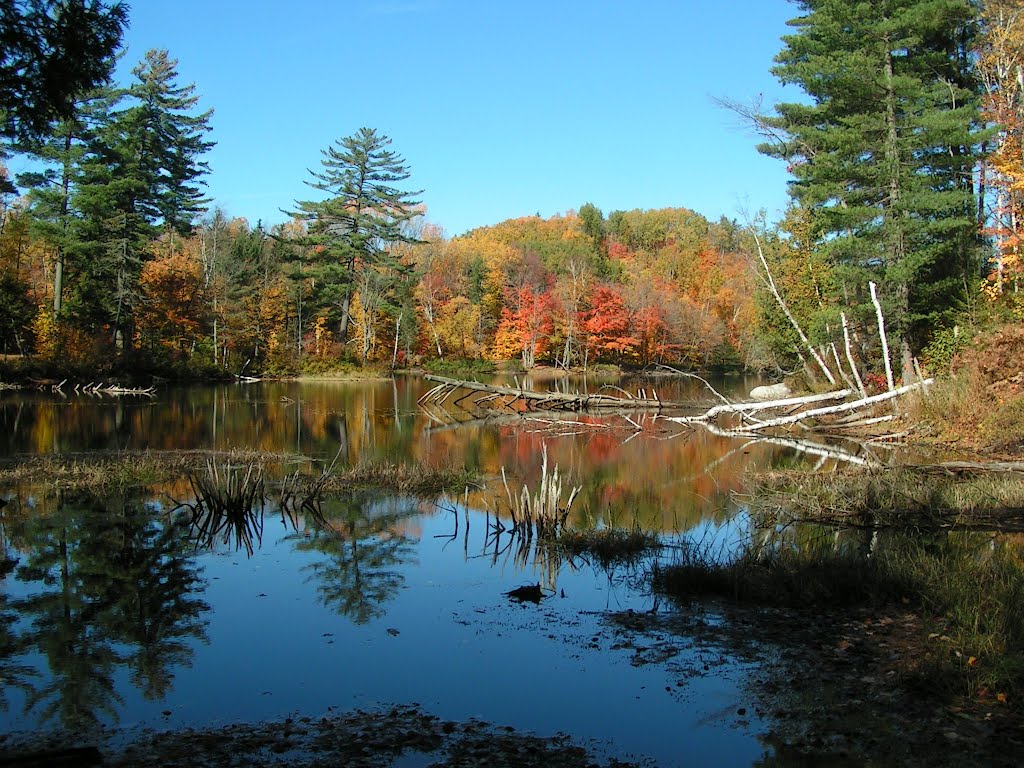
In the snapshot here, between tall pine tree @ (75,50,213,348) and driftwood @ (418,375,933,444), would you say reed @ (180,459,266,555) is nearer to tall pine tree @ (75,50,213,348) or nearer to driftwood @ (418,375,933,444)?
driftwood @ (418,375,933,444)

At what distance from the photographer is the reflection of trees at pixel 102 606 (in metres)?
5.58

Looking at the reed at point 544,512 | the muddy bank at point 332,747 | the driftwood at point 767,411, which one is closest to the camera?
the muddy bank at point 332,747

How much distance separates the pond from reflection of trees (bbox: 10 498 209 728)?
0.08 ft

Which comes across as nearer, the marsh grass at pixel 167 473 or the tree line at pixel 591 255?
the marsh grass at pixel 167 473

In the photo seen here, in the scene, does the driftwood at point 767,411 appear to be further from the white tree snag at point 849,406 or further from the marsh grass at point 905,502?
the marsh grass at point 905,502

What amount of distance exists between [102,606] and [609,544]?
5495 mm

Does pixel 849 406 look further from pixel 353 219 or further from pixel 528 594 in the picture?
pixel 353 219

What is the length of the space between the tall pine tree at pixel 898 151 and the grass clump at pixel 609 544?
52.1ft

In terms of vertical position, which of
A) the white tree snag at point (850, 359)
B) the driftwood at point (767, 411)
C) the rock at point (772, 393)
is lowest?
the driftwood at point (767, 411)

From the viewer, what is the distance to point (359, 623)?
7195 millimetres

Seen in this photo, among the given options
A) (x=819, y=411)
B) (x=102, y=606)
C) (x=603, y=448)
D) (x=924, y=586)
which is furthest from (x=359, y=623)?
(x=819, y=411)

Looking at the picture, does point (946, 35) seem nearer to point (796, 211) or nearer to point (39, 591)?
point (796, 211)

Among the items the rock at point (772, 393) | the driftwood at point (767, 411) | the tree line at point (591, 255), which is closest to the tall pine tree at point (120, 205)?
the tree line at point (591, 255)

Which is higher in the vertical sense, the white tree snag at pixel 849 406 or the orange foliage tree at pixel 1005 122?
the orange foliage tree at pixel 1005 122
